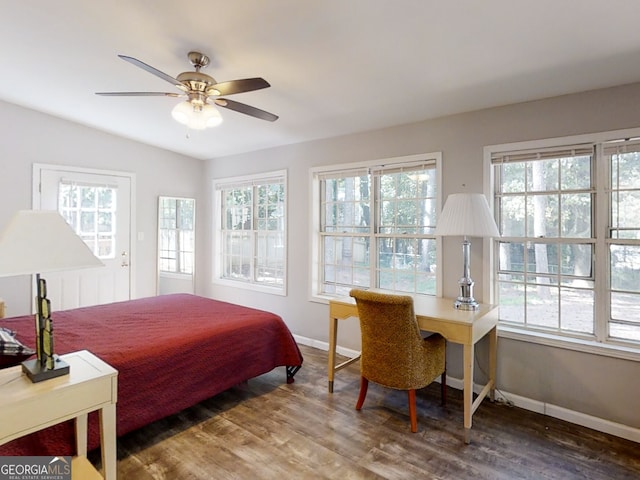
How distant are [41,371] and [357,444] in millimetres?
1756

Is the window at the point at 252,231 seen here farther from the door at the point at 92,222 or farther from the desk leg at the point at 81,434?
the desk leg at the point at 81,434

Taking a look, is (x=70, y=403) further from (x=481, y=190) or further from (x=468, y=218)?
(x=481, y=190)

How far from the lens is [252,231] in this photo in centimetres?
489

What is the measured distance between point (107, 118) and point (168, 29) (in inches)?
89.2

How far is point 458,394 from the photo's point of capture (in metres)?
3.00

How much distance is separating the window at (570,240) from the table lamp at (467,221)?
45cm

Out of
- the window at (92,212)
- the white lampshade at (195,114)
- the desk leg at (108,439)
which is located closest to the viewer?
the desk leg at (108,439)

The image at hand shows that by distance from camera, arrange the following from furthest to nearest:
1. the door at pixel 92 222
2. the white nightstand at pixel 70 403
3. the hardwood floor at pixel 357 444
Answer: the door at pixel 92 222 → the hardwood floor at pixel 357 444 → the white nightstand at pixel 70 403

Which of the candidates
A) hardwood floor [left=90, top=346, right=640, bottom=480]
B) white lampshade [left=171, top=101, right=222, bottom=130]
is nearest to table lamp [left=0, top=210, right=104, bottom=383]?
hardwood floor [left=90, top=346, right=640, bottom=480]

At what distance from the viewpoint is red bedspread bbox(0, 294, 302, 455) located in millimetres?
2102

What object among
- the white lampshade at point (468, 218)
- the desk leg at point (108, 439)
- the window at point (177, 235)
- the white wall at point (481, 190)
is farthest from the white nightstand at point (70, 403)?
the window at point (177, 235)

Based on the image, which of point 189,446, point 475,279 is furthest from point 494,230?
point 189,446

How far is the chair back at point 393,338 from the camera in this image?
236 cm

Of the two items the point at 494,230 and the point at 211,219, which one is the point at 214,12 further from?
the point at 211,219
